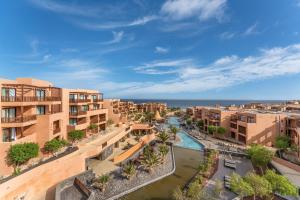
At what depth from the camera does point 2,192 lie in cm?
1503

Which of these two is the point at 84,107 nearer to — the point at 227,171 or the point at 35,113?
the point at 35,113

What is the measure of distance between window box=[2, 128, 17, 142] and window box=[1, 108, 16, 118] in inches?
60.3

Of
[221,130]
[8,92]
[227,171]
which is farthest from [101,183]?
[221,130]

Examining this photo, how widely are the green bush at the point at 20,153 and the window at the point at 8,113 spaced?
4578mm

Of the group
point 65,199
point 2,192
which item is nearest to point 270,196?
point 65,199

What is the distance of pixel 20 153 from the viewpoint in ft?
61.8

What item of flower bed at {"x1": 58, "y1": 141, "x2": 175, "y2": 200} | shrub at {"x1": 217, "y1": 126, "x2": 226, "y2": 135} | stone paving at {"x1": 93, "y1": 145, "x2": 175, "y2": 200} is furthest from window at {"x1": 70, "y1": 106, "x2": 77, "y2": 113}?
shrub at {"x1": 217, "y1": 126, "x2": 226, "y2": 135}

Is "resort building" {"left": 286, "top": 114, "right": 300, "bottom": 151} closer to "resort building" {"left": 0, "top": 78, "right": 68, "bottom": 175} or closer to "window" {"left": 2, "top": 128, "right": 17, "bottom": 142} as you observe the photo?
"resort building" {"left": 0, "top": 78, "right": 68, "bottom": 175}

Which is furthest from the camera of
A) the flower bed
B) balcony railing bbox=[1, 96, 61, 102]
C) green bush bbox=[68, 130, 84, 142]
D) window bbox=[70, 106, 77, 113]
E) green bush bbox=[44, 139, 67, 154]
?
window bbox=[70, 106, 77, 113]

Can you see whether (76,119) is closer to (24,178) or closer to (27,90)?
(27,90)

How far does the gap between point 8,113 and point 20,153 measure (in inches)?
232

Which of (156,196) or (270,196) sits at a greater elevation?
(270,196)

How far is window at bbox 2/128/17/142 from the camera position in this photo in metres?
21.2

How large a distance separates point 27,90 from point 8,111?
3723 millimetres
